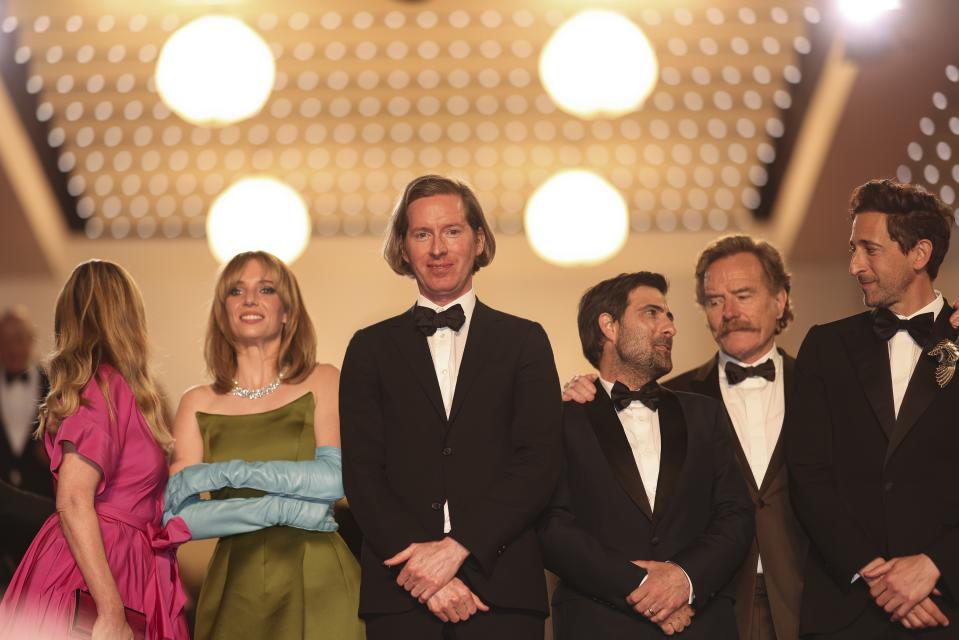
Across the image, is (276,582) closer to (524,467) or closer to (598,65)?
(524,467)

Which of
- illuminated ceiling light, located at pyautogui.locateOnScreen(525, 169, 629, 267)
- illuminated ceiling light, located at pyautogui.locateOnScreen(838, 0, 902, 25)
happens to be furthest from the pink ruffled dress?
illuminated ceiling light, located at pyautogui.locateOnScreen(838, 0, 902, 25)

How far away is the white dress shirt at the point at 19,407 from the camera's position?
4363 mm

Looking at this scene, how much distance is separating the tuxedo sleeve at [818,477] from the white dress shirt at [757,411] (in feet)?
0.47

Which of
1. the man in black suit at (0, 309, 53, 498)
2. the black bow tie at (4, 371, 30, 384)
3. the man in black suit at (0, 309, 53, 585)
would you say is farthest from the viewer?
the black bow tie at (4, 371, 30, 384)

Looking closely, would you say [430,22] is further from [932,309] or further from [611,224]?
[932,309]

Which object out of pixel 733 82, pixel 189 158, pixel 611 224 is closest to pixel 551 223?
pixel 611 224

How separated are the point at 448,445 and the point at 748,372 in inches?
39.1

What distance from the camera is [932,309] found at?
2.87 meters

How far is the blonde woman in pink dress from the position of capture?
273 cm

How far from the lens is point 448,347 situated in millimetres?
2855

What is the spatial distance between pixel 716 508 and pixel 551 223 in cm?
203

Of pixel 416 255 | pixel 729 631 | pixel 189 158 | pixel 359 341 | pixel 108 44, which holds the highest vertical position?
pixel 108 44

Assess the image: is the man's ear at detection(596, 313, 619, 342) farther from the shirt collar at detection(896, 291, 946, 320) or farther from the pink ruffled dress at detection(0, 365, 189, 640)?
the pink ruffled dress at detection(0, 365, 189, 640)

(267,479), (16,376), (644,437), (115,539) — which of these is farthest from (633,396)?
(16,376)
